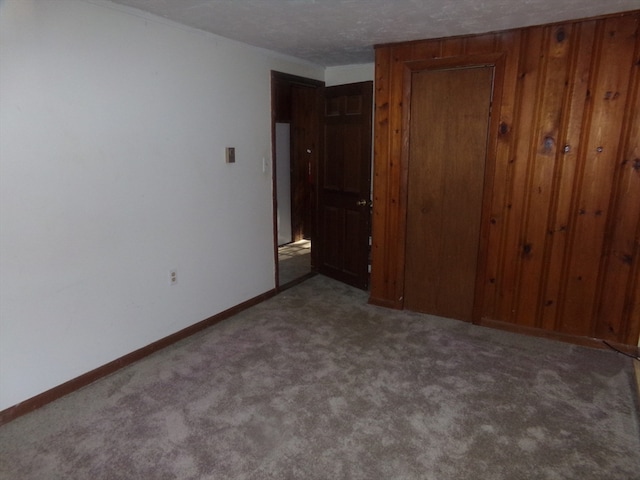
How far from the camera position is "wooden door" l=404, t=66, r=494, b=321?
325 centimetres

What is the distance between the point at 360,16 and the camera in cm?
268

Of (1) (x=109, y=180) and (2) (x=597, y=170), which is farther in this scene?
(2) (x=597, y=170)

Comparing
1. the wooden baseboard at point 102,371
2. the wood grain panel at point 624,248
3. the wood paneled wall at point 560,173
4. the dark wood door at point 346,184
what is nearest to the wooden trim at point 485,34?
the wood paneled wall at point 560,173

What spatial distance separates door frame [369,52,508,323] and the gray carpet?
0.60 m

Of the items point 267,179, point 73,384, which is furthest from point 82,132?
point 267,179

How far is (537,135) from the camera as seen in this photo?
3057 mm

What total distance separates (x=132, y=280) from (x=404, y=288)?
2257 millimetres

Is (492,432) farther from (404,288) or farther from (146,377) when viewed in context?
(146,377)

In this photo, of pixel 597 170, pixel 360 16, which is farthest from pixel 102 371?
pixel 597 170

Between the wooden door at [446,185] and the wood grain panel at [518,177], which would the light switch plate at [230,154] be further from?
the wood grain panel at [518,177]

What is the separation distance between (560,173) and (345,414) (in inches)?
89.7

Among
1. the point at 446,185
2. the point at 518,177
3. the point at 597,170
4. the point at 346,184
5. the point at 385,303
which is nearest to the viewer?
the point at 597,170

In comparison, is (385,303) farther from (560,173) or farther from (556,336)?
(560,173)

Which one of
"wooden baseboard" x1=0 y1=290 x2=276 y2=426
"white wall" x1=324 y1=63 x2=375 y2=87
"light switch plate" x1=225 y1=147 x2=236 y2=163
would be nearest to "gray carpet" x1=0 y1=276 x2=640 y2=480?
"wooden baseboard" x1=0 y1=290 x2=276 y2=426
